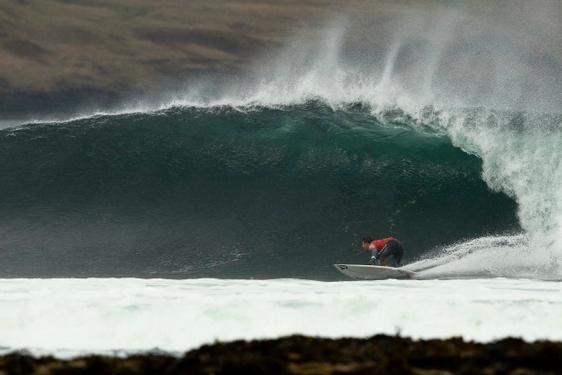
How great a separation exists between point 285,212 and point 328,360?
12747mm

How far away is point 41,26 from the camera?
7319 cm

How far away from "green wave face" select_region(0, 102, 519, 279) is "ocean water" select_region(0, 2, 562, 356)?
0.05 m

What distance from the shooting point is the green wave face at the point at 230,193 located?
19.5 metres

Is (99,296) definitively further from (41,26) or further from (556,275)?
(41,26)

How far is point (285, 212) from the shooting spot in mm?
21281

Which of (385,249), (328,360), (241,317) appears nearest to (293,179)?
(385,249)

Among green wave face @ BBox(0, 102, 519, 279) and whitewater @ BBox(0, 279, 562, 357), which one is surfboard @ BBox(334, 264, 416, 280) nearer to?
green wave face @ BBox(0, 102, 519, 279)

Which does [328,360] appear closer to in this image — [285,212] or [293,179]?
[285,212]

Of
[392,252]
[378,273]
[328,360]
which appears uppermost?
[392,252]

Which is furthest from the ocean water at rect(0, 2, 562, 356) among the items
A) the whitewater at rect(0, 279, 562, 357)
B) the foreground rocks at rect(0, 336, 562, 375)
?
the foreground rocks at rect(0, 336, 562, 375)

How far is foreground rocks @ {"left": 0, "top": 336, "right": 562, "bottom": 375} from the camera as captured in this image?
26.6 ft

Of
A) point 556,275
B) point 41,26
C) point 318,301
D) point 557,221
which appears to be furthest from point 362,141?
point 41,26

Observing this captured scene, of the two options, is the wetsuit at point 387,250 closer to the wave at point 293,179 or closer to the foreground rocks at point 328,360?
the wave at point 293,179

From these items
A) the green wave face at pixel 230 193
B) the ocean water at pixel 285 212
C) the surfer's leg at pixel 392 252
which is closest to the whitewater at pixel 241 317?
the ocean water at pixel 285 212
